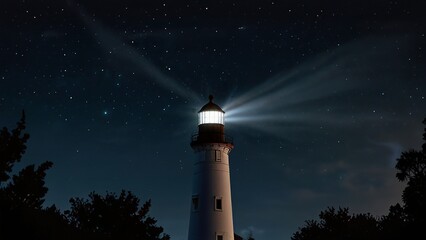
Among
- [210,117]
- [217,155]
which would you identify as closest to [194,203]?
[217,155]

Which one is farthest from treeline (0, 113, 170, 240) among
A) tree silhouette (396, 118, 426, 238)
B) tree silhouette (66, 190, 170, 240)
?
tree silhouette (396, 118, 426, 238)

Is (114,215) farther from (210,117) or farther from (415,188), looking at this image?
(415,188)

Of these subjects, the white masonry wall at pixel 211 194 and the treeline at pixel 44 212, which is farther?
the white masonry wall at pixel 211 194

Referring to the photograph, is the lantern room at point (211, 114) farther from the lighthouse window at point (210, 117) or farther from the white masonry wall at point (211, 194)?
the white masonry wall at point (211, 194)

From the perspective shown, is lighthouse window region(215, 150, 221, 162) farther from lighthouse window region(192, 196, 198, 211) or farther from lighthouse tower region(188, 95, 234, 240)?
lighthouse window region(192, 196, 198, 211)

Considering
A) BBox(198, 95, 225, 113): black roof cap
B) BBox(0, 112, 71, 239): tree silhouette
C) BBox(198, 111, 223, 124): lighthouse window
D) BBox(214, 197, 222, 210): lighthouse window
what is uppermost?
BBox(198, 95, 225, 113): black roof cap

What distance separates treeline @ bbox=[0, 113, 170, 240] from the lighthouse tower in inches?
204

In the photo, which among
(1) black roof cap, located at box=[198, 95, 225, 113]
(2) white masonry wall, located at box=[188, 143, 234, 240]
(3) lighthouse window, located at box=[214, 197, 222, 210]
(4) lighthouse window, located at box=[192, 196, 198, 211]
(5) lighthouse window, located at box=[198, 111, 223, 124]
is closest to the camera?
(2) white masonry wall, located at box=[188, 143, 234, 240]

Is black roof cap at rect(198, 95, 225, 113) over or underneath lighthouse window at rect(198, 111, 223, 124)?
over

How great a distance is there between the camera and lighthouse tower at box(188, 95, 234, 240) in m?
43.7

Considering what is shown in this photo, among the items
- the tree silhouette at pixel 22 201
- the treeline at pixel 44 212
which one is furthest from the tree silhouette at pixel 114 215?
the tree silhouette at pixel 22 201

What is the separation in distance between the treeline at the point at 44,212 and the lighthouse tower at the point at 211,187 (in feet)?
17.0

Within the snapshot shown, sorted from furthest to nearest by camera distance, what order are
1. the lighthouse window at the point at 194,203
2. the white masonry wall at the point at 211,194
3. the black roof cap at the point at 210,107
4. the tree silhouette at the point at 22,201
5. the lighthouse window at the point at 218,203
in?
the black roof cap at the point at 210,107
the lighthouse window at the point at 194,203
the lighthouse window at the point at 218,203
the white masonry wall at the point at 211,194
the tree silhouette at the point at 22,201

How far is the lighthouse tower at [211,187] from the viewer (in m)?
43.7
